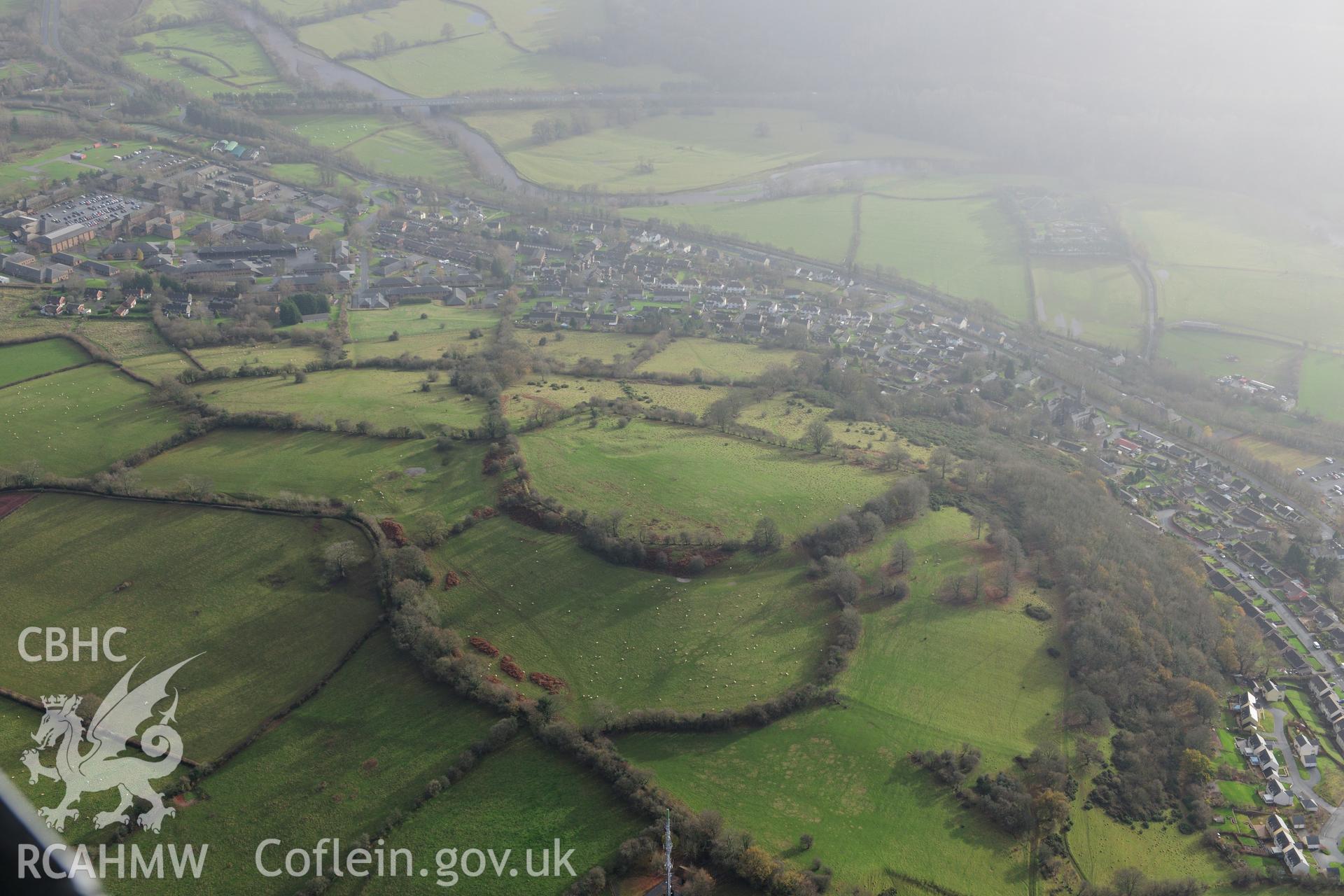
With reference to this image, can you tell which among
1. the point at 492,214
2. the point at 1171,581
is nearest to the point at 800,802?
the point at 1171,581

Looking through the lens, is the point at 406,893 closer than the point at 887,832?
Yes

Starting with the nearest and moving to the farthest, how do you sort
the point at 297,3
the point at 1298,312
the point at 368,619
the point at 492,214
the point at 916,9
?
the point at 368,619
the point at 1298,312
the point at 492,214
the point at 297,3
the point at 916,9

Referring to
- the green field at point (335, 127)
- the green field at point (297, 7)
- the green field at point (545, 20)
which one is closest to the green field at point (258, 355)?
the green field at point (335, 127)

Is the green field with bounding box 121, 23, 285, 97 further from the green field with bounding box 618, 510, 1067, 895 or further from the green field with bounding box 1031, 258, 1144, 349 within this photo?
the green field with bounding box 618, 510, 1067, 895

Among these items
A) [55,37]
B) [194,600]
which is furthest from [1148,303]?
[55,37]

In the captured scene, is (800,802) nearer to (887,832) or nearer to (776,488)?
(887,832)

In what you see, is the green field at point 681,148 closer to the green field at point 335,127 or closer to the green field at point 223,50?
the green field at point 335,127

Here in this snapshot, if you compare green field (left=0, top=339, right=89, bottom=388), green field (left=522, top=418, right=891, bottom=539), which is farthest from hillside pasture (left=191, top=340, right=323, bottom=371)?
green field (left=522, top=418, right=891, bottom=539)
